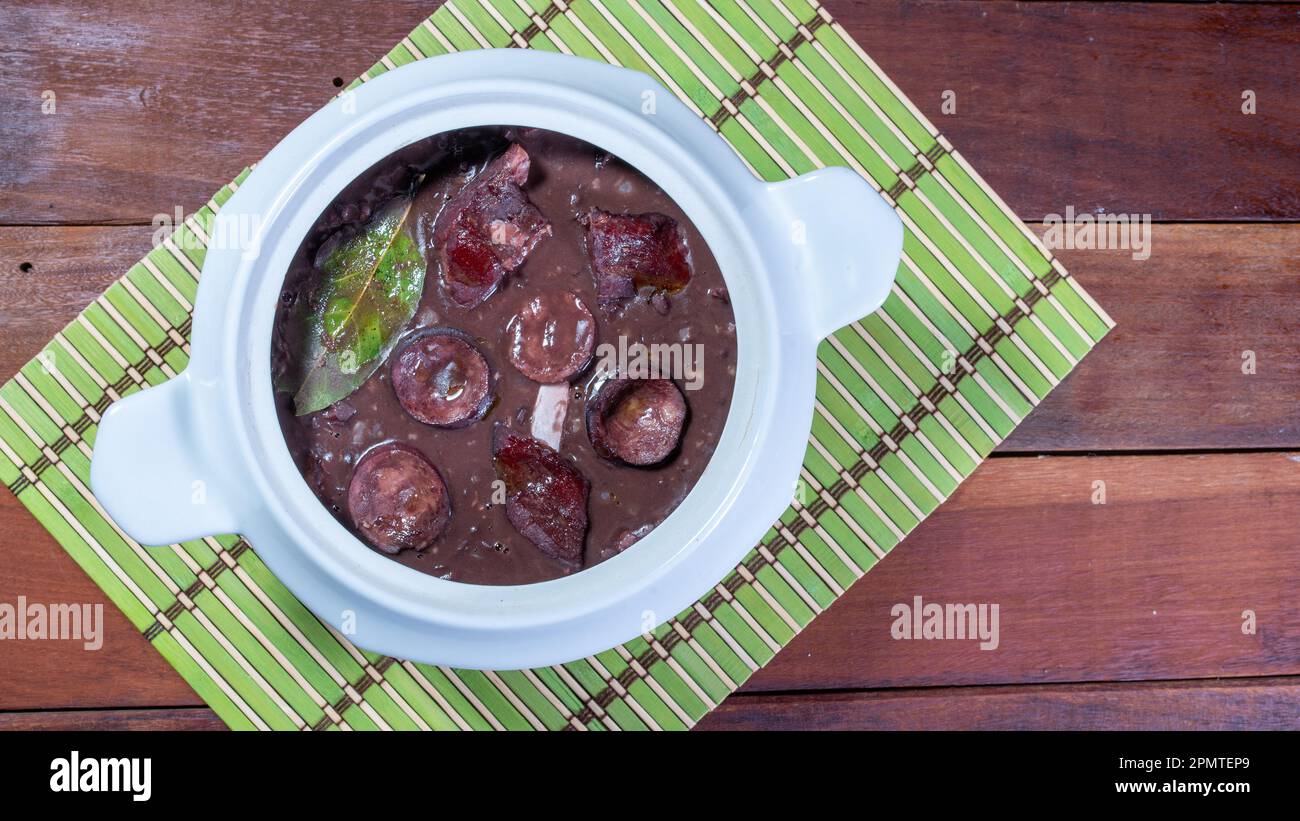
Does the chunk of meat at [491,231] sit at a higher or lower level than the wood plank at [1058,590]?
higher

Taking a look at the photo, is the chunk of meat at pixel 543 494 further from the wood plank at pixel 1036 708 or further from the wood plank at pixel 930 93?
the wood plank at pixel 930 93

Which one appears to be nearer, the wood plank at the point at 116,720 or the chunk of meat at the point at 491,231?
the chunk of meat at the point at 491,231

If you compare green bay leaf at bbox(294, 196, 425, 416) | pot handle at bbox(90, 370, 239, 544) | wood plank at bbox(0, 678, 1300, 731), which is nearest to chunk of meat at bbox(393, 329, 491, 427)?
green bay leaf at bbox(294, 196, 425, 416)

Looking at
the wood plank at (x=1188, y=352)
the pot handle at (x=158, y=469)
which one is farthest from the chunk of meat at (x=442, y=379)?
the wood plank at (x=1188, y=352)

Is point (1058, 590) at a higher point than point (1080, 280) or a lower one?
lower

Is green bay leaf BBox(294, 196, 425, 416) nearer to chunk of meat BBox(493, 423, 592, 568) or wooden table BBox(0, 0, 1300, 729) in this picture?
chunk of meat BBox(493, 423, 592, 568)

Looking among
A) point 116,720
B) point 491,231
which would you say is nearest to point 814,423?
point 491,231

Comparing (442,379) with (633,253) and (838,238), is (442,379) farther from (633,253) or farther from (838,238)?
(838,238)
